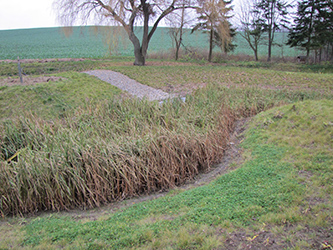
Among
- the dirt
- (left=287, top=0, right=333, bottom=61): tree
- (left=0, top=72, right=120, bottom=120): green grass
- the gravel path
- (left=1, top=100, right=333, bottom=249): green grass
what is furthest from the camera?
(left=287, top=0, right=333, bottom=61): tree

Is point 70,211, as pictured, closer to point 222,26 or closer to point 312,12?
point 222,26

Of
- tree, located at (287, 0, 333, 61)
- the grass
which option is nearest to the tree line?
tree, located at (287, 0, 333, 61)

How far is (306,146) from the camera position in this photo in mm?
4938

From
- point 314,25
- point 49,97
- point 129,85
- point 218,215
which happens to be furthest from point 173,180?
point 314,25

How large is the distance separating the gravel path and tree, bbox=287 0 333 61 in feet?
44.8

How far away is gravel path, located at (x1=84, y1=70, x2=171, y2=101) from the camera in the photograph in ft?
36.1

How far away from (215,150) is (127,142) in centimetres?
186

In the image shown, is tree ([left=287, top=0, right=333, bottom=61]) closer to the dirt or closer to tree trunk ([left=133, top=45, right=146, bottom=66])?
tree trunk ([left=133, top=45, right=146, bottom=66])

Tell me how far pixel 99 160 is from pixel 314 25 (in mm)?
20767

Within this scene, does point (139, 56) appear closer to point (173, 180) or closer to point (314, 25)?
point (314, 25)

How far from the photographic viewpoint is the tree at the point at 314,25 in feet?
61.8

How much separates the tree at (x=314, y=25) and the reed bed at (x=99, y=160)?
1645 cm

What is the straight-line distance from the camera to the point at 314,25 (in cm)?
1970

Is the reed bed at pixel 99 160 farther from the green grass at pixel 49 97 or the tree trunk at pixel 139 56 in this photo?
the tree trunk at pixel 139 56
